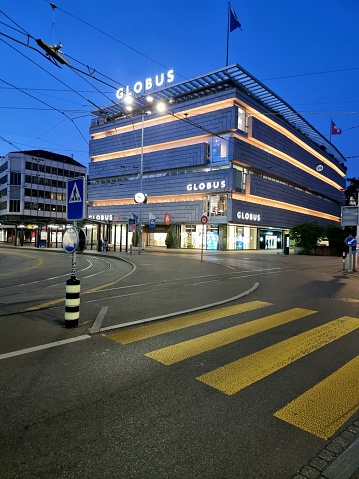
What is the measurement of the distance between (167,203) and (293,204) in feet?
69.2

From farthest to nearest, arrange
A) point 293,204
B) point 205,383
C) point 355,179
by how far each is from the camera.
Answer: point 355,179
point 293,204
point 205,383

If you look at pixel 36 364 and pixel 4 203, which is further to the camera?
pixel 4 203

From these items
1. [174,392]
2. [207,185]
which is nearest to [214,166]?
A: [207,185]

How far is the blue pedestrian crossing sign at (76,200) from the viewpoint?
6291mm

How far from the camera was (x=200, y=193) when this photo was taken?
42000 millimetres

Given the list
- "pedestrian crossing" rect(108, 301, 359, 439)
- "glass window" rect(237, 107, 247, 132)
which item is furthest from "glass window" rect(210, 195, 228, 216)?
"pedestrian crossing" rect(108, 301, 359, 439)

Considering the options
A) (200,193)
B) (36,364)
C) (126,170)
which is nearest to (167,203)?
(200,193)

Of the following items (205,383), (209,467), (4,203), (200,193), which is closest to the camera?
(209,467)

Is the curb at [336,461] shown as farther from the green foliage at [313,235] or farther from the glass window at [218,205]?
the glass window at [218,205]

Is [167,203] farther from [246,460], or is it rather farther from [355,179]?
[355,179]

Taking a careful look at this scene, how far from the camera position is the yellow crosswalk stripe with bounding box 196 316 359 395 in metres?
3.71

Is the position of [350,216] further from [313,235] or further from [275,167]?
[275,167]

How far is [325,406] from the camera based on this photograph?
321 centimetres

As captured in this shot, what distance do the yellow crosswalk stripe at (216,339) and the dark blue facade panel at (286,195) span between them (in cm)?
3669
